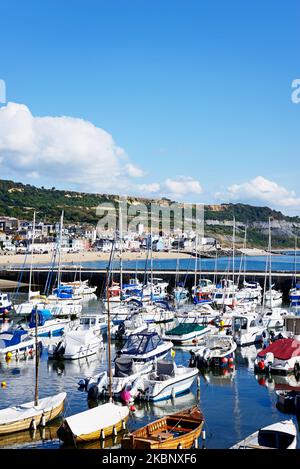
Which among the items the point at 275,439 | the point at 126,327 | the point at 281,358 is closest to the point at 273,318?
the point at 126,327

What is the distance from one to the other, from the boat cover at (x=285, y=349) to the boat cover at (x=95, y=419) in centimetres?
1102

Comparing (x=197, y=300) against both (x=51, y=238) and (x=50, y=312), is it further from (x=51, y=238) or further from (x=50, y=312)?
(x=51, y=238)

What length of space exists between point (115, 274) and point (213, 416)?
177 ft

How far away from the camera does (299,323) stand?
36438 millimetres

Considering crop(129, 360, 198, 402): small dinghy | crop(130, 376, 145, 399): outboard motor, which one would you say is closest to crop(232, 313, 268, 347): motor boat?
crop(129, 360, 198, 402): small dinghy

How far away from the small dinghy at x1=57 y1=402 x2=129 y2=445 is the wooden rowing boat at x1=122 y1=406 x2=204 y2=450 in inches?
68.8

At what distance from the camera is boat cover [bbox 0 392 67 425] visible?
19844 millimetres

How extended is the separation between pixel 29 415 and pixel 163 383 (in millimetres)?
6445

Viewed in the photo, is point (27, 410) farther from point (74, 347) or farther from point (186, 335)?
point (186, 335)

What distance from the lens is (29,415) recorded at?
20188 mm

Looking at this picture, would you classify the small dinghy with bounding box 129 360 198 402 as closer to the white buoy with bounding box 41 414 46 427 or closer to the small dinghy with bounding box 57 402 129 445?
the small dinghy with bounding box 57 402 129 445
